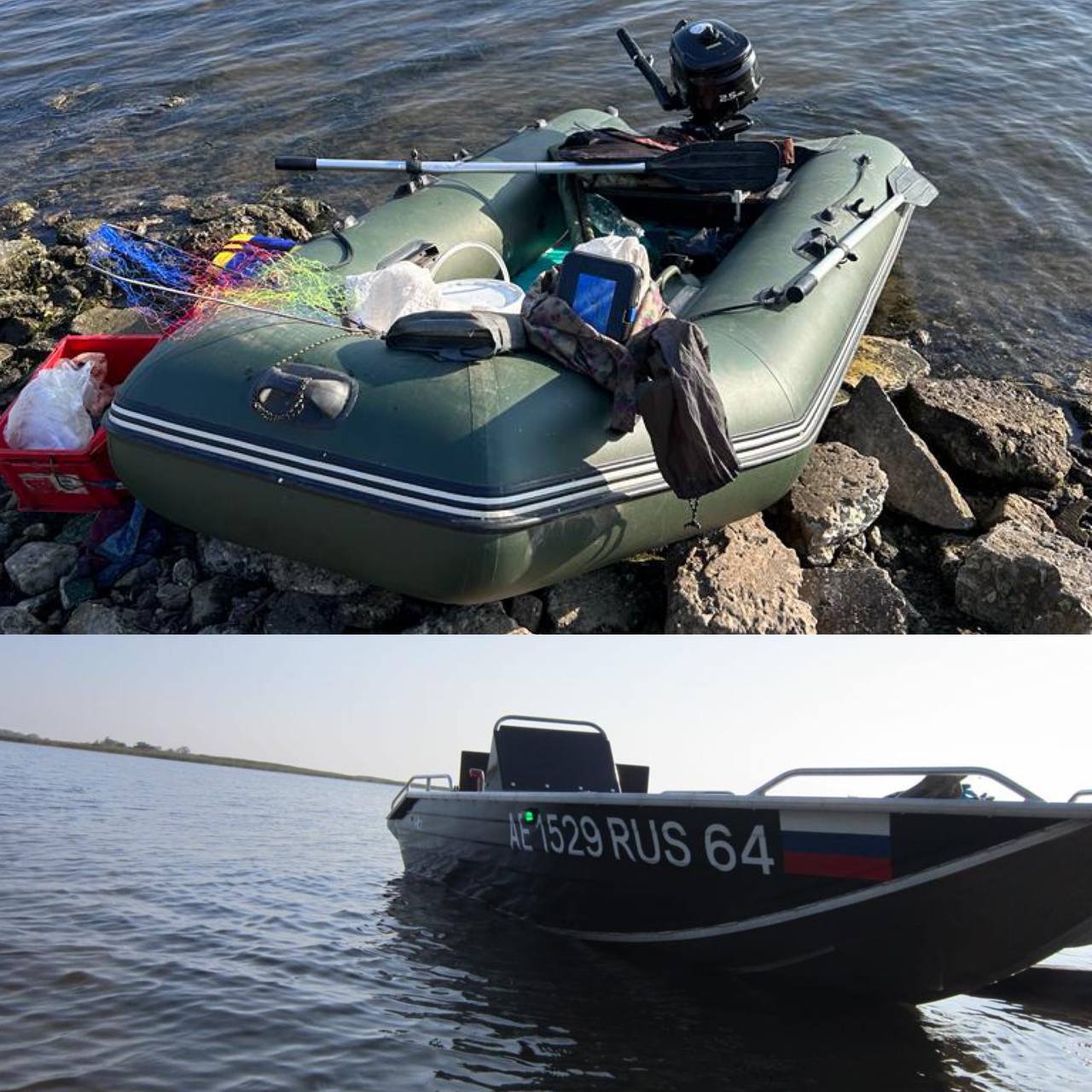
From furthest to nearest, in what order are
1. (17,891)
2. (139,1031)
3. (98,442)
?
(17,891) → (98,442) → (139,1031)

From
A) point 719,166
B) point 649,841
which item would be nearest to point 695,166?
point 719,166

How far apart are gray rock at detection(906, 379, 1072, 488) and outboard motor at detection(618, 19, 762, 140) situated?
2.01 m

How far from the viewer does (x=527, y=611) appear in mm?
4922

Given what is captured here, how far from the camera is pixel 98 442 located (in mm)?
5039

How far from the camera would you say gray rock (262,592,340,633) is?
5.01m

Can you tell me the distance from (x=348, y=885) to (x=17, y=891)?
1938 mm

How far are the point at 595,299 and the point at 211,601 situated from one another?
2093 millimetres

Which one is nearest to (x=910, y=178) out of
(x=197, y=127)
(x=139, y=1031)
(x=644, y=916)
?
(x=644, y=916)

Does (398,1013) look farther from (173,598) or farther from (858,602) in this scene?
(858,602)

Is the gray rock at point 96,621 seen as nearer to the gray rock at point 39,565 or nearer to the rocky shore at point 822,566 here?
the rocky shore at point 822,566

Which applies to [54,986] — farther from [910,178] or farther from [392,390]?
[910,178]

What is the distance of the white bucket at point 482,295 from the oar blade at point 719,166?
59.7 inches

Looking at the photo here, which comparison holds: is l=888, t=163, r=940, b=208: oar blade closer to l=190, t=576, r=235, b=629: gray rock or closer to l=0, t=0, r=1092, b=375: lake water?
l=0, t=0, r=1092, b=375: lake water

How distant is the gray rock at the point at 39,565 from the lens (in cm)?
529
